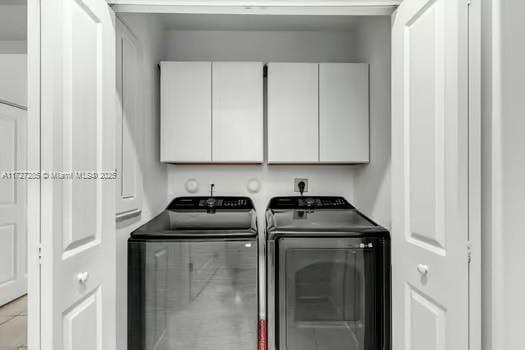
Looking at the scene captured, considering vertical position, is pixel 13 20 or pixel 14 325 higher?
pixel 13 20

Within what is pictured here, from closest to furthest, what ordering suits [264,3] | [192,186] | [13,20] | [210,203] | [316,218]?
1. [13,20]
2. [264,3]
3. [316,218]
4. [210,203]
5. [192,186]

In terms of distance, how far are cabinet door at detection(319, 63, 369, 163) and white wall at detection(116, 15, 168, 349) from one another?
1.17 metres

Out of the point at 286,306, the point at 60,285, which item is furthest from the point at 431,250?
the point at 60,285

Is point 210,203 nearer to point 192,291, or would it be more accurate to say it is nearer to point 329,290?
point 192,291

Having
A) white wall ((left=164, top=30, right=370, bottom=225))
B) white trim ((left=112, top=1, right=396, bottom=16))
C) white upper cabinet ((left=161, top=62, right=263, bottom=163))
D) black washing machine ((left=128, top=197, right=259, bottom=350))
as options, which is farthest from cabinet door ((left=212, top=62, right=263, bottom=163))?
white trim ((left=112, top=1, right=396, bottom=16))

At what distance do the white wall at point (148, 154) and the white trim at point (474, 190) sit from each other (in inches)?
62.8

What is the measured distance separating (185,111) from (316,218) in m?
1.15

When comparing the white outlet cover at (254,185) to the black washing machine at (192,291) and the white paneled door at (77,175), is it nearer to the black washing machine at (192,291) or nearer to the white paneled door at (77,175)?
the black washing machine at (192,291)

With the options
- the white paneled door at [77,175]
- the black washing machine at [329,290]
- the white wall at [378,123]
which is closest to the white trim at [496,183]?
the black washing machine at [329,290]

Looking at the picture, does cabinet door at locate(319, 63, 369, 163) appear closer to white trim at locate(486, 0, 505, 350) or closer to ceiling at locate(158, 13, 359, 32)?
ceiling at locate(158, 13, 359, 32)

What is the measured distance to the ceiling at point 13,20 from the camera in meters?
1.07

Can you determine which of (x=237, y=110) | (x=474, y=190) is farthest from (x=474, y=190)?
(x=237, y=110)

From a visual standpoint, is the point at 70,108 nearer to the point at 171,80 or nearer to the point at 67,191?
the point at 67,191

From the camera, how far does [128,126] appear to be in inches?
84.7
